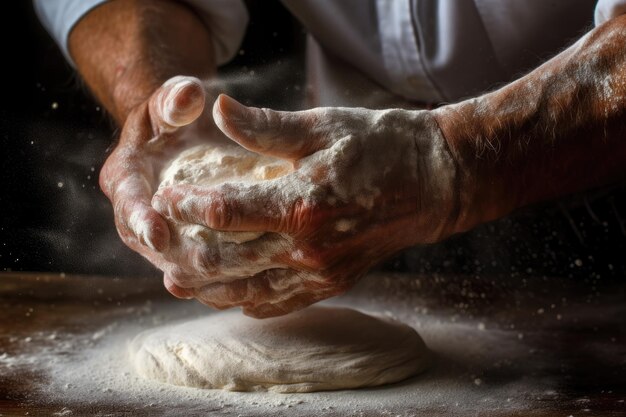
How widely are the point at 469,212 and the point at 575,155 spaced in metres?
0.21

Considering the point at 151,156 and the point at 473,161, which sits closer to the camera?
the point at 473,161

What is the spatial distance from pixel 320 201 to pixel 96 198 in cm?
87

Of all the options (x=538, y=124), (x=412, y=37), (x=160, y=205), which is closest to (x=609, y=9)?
(x=538, y=124)

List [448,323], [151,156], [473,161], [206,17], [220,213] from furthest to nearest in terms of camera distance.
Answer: [206,17] → [448,323] → [151,156] → [473,161] → [220,213]

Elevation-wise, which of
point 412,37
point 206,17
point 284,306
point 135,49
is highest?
point 206,17

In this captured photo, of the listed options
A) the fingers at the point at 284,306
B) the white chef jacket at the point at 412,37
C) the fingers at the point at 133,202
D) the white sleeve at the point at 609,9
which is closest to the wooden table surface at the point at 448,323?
the fingers at the point at 284,306

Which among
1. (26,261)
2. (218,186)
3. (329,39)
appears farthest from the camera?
(329,39)

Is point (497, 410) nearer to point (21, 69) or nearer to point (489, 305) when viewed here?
point (489, 305)

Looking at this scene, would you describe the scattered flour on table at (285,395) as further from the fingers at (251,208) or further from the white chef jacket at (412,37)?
the white chef jacket at (412,37)

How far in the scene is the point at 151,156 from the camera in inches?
52.8

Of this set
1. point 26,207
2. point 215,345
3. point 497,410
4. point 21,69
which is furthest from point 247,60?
point 497,410

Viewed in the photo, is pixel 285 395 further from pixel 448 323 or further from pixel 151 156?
pixel 448 323

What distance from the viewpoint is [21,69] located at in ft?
7.41

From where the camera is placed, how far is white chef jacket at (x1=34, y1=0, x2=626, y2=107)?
1.64 meters
